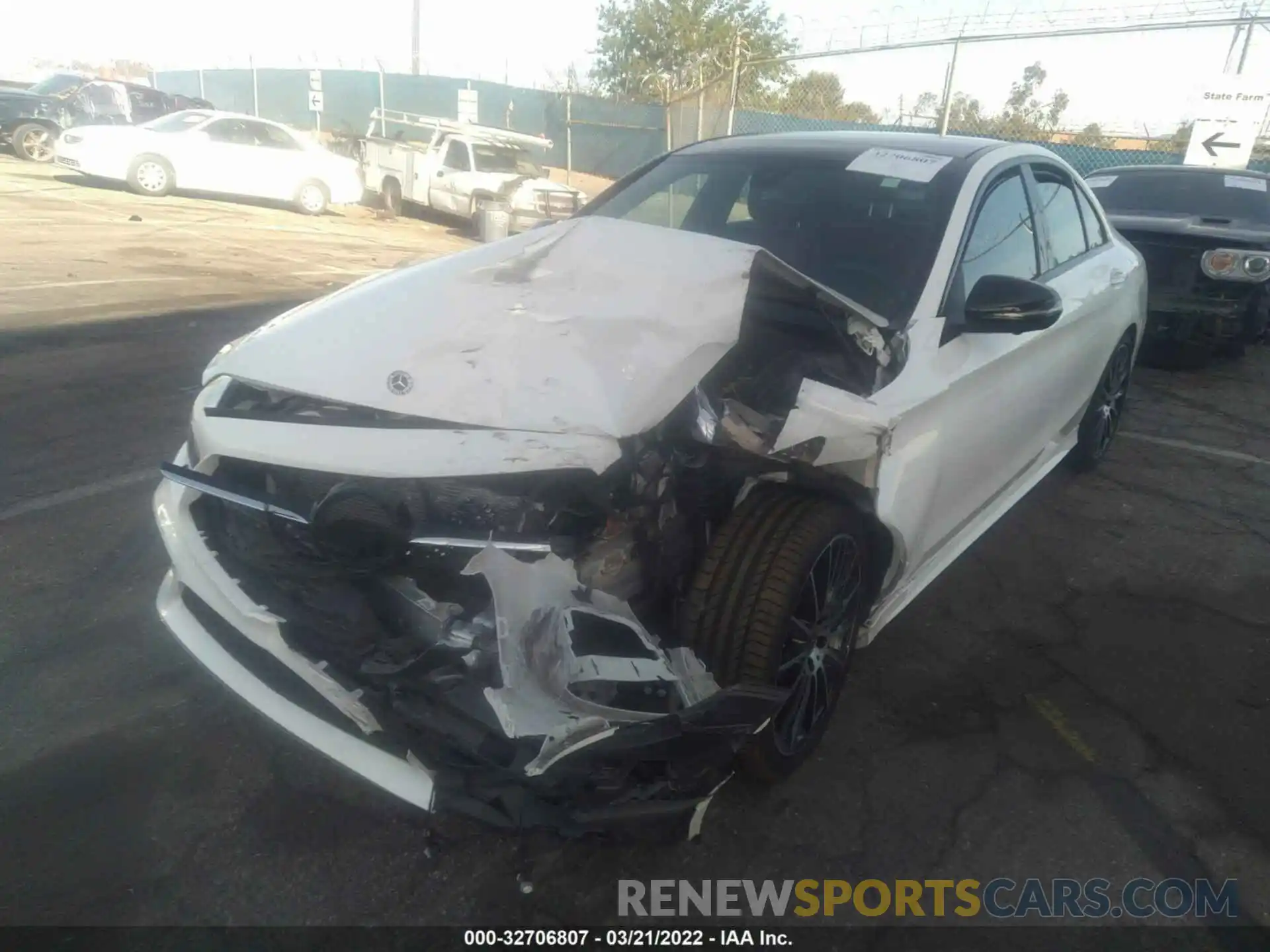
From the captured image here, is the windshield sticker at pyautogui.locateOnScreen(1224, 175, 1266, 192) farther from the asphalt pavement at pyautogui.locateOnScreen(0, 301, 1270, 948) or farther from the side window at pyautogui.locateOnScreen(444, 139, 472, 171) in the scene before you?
the side window at pyautogui.locateOnScreen(444, 139, 472, 171)

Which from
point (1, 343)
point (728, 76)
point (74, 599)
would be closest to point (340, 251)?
point (1, 343)

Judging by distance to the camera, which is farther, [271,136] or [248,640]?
[271,136]

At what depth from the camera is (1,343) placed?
6133 millimetres

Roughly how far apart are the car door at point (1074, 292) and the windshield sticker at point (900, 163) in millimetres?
715

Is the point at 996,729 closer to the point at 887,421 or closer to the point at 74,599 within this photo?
the point at 887,421

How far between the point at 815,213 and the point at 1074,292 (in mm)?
1384

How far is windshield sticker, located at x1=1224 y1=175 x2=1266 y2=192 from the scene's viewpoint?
823cm

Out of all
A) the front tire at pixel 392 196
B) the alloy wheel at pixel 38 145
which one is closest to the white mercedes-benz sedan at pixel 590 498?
the front tire at pixel 392 196

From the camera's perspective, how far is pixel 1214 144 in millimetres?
10945

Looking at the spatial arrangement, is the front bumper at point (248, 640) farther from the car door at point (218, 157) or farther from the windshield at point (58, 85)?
the windshield at point (58, 85)

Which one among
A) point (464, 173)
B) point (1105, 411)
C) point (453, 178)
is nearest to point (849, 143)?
point (1105, 411)

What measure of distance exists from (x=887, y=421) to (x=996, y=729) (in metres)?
1.22

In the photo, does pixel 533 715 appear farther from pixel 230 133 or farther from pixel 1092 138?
pixel 230 133

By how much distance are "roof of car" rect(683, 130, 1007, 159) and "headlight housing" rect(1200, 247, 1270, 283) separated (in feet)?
13.9
